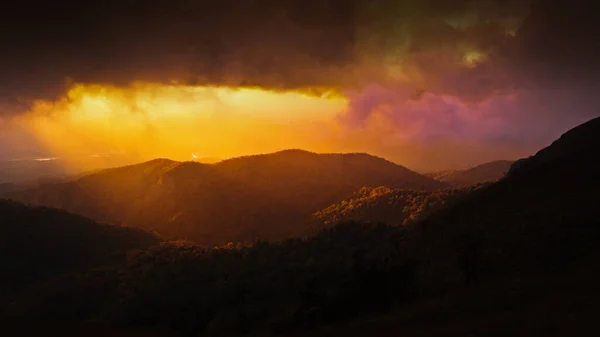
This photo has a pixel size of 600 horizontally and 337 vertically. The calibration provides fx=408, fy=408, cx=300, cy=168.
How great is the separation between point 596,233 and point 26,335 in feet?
127

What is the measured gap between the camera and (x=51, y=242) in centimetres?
8606

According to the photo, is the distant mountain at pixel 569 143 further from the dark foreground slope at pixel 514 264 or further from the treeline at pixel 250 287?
the treeline at pixel 250 287

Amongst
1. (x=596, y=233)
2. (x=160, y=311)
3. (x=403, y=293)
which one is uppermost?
(x=596, y=233)

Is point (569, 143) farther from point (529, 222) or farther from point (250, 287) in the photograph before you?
point (250, 287)

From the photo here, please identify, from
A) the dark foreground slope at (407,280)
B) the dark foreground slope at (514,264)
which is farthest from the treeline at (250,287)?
the dark foreground slope at (514,264)

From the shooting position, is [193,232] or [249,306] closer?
[249,306]

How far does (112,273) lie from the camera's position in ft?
204

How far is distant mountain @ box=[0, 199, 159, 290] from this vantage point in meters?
74.2

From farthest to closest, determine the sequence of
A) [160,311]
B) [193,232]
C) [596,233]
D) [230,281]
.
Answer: [193,232] < [230,281] < [160,311] < [596,233]

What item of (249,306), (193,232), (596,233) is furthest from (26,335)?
(193,232)

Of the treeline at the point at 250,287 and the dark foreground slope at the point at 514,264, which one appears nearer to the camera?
the dark foreground slope at the point at 514,264

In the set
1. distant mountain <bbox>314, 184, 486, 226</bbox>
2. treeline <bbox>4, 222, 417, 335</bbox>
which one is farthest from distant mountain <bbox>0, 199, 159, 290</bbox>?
distant mountain <bbox>314, 184, 486, 226</bbox>

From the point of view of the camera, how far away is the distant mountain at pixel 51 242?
74250 millimetres

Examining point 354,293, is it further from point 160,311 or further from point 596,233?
point 160,311
